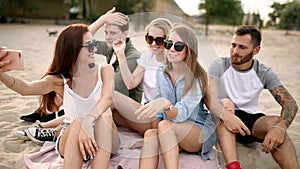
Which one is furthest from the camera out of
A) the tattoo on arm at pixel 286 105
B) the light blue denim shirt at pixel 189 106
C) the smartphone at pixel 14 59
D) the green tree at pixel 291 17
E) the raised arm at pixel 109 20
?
the green tree at pixel 291 17

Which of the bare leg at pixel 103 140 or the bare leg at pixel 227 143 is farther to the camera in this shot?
the bare leg at pixel 227 143

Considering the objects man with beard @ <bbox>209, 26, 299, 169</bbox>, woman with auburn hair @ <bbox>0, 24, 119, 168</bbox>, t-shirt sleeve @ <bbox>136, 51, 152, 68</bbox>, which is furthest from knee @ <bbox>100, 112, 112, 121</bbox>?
man with beard @ <bbox>209, 26, 299, 169</bbox>

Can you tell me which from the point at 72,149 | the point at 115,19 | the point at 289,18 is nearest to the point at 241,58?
the point at 115,19

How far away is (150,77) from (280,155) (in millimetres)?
849

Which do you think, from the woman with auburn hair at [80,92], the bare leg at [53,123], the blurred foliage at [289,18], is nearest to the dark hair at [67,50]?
the woman with auburn hair at [80,92]

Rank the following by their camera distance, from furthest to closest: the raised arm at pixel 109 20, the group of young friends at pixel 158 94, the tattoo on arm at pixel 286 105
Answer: the raised arm at pixel 109 20, the tattoo on arm at pixel 286 105, the group of young friends at pixel 158 94

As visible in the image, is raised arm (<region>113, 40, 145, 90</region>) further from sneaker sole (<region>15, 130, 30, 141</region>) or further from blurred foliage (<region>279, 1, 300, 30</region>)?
blurred foliage (<region>279, 1, 300, 30</region>)

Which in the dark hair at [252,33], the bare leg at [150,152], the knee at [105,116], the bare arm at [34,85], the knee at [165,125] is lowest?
the bare leg at [150,152]

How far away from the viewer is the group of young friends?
1638 millimetres

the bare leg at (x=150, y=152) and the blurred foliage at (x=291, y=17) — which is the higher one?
the blurred foliage at (x=291, y=17)

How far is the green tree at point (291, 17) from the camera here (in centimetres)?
A: 1005

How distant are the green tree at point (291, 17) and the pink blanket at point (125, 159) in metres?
8.77

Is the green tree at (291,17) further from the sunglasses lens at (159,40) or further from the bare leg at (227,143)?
the bare leg at (227,143)

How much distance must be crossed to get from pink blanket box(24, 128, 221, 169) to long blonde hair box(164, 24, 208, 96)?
15.1 inches
